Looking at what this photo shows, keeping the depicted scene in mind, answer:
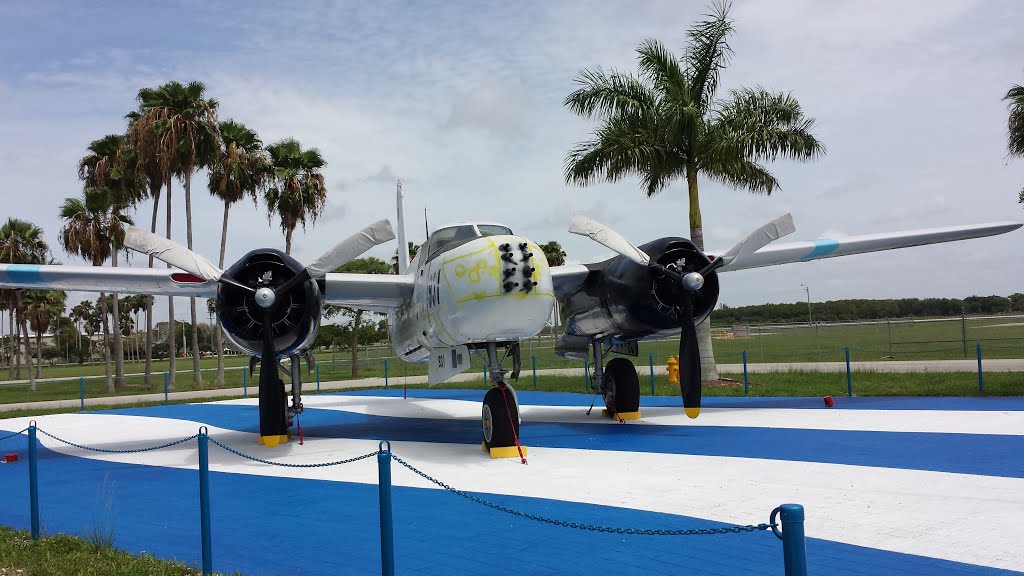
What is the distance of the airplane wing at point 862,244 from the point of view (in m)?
13.7

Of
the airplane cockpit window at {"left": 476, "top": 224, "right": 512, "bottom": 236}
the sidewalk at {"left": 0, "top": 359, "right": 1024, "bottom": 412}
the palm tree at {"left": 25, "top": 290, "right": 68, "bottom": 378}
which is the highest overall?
the palm tree at {"left": 25, "top": 290, "right": 68, "bottom": 378}

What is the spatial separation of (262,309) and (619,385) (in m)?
6.88

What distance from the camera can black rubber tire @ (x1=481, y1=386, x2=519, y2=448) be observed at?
412 inches

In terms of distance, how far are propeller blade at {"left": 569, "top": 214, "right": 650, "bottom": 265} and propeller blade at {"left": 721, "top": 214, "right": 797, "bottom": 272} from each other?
1446 millimetres

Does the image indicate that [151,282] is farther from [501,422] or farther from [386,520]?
[386,520]

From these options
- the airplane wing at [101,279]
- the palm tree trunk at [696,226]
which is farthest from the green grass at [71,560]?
the palm tree trunk at [696,226]

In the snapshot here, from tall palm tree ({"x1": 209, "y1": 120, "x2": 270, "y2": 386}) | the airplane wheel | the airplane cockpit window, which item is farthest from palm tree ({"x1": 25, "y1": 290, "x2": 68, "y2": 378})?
the airplane cockpit window

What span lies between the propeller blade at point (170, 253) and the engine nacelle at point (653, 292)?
6551 millimetres

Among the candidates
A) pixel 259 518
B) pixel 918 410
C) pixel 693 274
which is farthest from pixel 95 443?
pixel 918 410

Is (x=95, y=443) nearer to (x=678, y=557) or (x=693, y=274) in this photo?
(x=693, y=274)

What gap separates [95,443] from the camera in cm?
1423

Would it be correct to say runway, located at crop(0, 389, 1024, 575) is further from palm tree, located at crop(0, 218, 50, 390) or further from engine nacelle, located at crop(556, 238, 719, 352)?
palm tree, located at crop(0, 218, 50, 390)

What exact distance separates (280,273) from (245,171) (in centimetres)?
2354

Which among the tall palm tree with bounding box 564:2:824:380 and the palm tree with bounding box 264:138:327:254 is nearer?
the tall palm tree with bounding box 564:2:824:380
